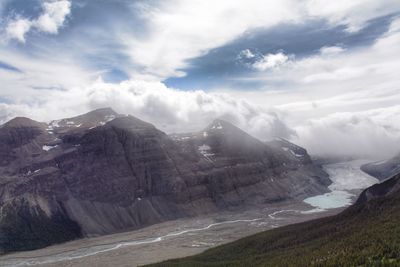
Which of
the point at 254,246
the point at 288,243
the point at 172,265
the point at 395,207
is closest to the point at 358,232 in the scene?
the point at 395,207

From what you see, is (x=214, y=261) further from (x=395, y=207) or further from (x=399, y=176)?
(x=399, y=176)

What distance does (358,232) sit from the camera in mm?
131875

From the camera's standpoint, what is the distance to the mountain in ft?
337

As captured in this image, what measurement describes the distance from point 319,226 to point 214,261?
36470 mm

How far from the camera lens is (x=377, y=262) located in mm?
92188

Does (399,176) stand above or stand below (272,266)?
above

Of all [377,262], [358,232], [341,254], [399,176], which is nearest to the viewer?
[377,262]

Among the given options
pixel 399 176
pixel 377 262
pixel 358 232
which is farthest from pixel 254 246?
pixel 377 262

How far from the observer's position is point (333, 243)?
13175 centimetres

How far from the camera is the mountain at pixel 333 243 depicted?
102750 mm

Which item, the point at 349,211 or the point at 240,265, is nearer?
the point at 240,265

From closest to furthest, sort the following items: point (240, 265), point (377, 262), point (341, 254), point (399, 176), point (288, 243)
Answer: point (377, 262) < point (341, 254) < point (240, 265) < point (288, 243) < point (399, 176)

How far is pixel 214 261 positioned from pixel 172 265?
45.0 ft

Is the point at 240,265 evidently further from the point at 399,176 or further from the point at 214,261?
the point at 399,176
